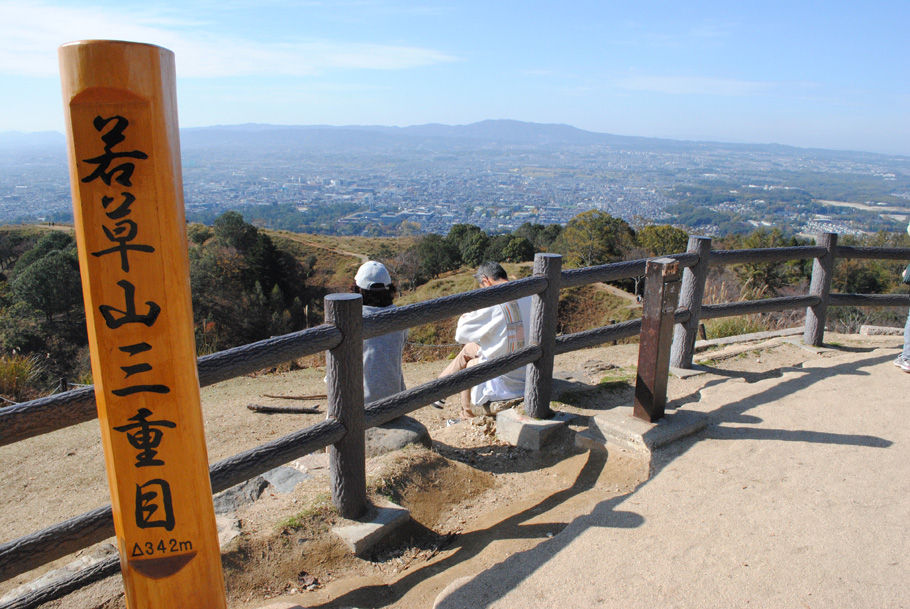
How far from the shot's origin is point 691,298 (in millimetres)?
4867

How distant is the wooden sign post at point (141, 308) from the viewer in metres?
1.51

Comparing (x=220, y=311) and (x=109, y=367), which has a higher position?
(x=109, y=367)

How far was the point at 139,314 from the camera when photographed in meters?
1.58

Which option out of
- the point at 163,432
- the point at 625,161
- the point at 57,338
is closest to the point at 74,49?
the point at 163,432

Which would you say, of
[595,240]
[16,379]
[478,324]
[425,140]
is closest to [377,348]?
[478,324]

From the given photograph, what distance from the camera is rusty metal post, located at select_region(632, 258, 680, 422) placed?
3592mm

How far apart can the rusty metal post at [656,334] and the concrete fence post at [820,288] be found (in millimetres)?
2577

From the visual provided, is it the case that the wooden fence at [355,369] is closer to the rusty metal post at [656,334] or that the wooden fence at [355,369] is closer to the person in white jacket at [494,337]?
the rusty metal post at [656,334]

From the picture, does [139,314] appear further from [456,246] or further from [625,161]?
[625,161]

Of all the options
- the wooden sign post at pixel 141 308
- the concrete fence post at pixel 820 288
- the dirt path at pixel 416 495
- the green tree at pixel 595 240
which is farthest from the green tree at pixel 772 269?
the wooden sign post at pixel 141 308

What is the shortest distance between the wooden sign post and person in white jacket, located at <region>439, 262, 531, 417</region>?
259 cm

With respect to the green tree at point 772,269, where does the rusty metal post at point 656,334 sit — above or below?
above

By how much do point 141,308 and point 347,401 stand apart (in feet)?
4.66

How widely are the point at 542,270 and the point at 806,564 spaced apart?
2027mm
